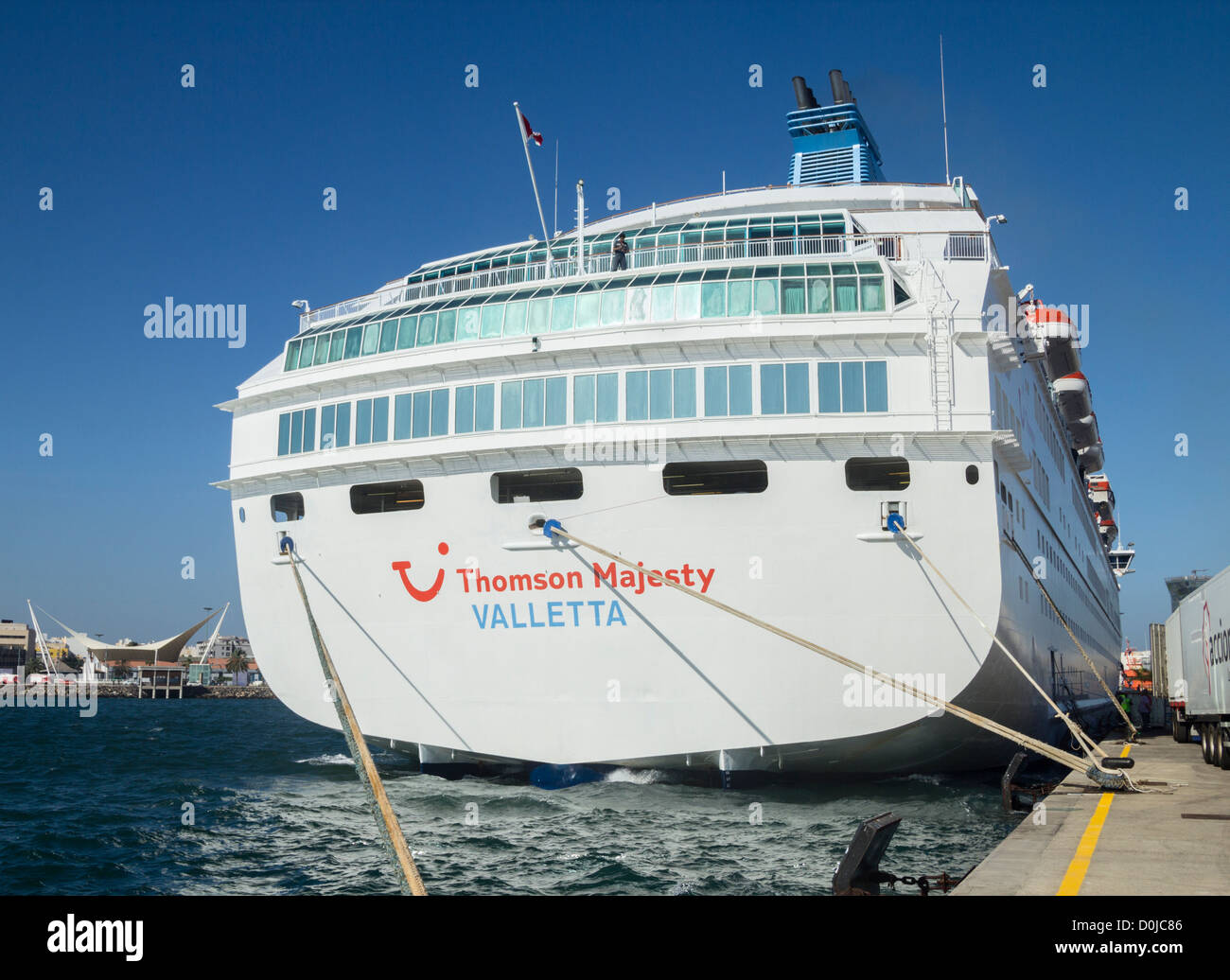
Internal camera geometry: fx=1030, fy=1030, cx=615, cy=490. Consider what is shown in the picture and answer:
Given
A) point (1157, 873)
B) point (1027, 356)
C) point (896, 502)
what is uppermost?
point (1027, 356)

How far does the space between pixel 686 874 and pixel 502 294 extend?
40.5ft

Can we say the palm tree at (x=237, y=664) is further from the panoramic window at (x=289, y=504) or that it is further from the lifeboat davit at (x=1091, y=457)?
the panoramic window at (x=289, y=504)

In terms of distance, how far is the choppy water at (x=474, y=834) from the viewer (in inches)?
527

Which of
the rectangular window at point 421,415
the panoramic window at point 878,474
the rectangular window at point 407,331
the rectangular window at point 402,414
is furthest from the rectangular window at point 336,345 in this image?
the panoramic window at point 878,474

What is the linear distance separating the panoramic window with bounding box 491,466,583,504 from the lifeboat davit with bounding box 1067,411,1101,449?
118 ft

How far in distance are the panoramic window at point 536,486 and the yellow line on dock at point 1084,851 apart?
10.2 m

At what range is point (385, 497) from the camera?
22.2 m

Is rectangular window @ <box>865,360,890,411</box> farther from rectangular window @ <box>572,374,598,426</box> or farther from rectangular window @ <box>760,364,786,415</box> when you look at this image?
rectangular window @ <box>572,374,598,426</box>

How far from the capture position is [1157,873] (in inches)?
384

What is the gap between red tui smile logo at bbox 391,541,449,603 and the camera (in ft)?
64.6

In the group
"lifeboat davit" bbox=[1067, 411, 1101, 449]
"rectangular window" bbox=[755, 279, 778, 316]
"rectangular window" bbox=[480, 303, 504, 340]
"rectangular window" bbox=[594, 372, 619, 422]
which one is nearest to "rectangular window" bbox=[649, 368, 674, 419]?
"rectangular window" bbox=[594, 372, 619, 422]
